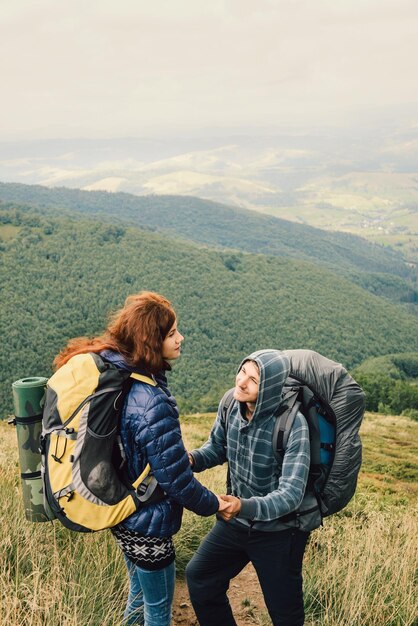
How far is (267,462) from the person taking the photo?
2.68m

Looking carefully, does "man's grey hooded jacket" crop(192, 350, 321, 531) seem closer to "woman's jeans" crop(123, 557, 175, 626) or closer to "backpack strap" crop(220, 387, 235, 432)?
"backpack strap" crop(220, 387, 235, 432)

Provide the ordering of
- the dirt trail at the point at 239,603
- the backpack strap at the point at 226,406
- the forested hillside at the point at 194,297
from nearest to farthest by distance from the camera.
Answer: the backpack strap at the point at 226,406 < the dirt trail at the point at 239,603 < the forested hillside at the point at 194,297

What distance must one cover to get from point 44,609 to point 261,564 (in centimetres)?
106

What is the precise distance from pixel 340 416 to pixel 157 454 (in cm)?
91

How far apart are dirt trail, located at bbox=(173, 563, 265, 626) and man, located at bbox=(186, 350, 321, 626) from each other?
2.30ft

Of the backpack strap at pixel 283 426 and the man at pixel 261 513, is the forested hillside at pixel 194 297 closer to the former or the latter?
the man at pixel 261 513

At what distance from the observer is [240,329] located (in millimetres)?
88500

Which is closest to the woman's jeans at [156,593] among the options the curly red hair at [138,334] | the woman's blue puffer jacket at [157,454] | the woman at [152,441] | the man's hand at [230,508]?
the woman at [152,441]

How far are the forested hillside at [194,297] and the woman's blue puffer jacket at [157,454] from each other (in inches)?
2447

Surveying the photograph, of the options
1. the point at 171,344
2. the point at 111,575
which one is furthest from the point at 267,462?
the point at 111,575

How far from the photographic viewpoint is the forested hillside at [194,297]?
2958 inches

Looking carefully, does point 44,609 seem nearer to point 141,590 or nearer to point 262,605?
point 141,590

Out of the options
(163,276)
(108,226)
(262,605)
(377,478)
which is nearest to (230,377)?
(163,276)

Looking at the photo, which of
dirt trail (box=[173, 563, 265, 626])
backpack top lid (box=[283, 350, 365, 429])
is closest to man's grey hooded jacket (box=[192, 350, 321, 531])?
backpack top lid (box=[283, 350, 365, 429])
